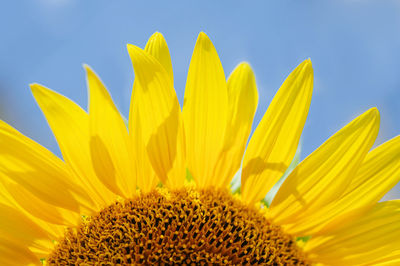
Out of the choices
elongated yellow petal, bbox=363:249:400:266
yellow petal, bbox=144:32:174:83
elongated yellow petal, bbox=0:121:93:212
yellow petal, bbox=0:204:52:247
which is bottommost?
elongated yellow petal, bbox=363:249:400:266

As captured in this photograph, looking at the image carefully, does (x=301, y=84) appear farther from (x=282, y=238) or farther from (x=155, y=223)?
(x=155, y=223)

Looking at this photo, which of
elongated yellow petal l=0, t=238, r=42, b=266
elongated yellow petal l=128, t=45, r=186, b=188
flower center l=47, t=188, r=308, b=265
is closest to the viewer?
flower center l=47, t=188, r=308, b=265

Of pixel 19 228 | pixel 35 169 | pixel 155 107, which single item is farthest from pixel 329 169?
pixel 19 228

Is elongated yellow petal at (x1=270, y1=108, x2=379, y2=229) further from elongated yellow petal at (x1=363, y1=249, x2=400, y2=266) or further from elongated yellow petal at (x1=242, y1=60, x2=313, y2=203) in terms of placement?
elongated yellow petal at (x1=363, y1=249, x2=400, y2=266)

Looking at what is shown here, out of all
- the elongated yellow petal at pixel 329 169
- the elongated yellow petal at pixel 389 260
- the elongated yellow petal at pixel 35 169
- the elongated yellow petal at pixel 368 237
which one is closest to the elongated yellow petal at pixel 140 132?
the elongated yellow petal at pixel 35 169

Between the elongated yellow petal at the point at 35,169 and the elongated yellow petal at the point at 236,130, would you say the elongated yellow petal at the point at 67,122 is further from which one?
the elongated yellow petal at the point at 236,130

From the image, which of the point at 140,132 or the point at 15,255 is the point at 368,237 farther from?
the point at 15,255

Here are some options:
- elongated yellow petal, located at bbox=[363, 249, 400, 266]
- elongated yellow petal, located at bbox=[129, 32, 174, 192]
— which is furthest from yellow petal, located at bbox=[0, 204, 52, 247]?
elongated yellow petal, located at bbox=[363, 249, 400, 266]
